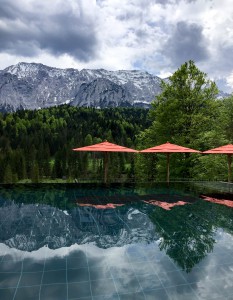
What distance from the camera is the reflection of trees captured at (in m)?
7.91

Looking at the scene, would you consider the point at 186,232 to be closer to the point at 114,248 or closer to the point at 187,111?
the point at 114,248

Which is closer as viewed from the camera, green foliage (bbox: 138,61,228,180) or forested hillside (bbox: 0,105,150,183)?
green foliage (bbox: 138,61,228,180)

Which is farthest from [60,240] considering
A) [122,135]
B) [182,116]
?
[122,135]

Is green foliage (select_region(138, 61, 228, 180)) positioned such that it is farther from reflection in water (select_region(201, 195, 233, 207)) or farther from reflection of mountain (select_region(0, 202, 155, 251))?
reflection of mountain (select_region(0, 202, 155, 251))

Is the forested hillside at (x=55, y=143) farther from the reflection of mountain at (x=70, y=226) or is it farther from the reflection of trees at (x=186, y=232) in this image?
the reflection of trees at (x=186, y=232)

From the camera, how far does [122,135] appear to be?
157875 mm

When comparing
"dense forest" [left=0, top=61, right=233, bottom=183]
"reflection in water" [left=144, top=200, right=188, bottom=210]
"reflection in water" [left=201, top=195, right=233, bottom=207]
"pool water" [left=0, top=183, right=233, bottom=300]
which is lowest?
"pool water" [left=0, top=183, right=233, bottom=300]

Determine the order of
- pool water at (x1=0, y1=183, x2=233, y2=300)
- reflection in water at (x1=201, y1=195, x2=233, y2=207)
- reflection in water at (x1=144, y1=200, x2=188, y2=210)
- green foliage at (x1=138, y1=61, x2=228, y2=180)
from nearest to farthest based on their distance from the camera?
pool water at (x1=0, y1=183, x2=233, y2=300)
reflection in water at (x1=144, y1=200, x2=188, y2=210)
reflection in water at (x1=201, y1=195, x2=233, y2=207)
green foliage at (x1=138, y1=61, x2=228, y2=180)

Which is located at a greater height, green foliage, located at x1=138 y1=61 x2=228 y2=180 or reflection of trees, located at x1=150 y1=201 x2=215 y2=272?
green foliage, located at x1=138 y1=61 x2=228 y2=180

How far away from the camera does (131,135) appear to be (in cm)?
16688

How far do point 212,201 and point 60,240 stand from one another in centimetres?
919

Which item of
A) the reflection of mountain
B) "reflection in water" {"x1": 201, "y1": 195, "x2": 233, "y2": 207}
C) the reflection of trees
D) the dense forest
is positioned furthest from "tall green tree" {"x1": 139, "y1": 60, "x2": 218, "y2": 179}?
the reflection of mountain

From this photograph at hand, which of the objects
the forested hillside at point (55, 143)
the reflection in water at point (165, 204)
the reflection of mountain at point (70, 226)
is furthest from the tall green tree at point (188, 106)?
the forested hillside at point (55, 143)

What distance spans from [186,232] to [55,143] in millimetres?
140536
